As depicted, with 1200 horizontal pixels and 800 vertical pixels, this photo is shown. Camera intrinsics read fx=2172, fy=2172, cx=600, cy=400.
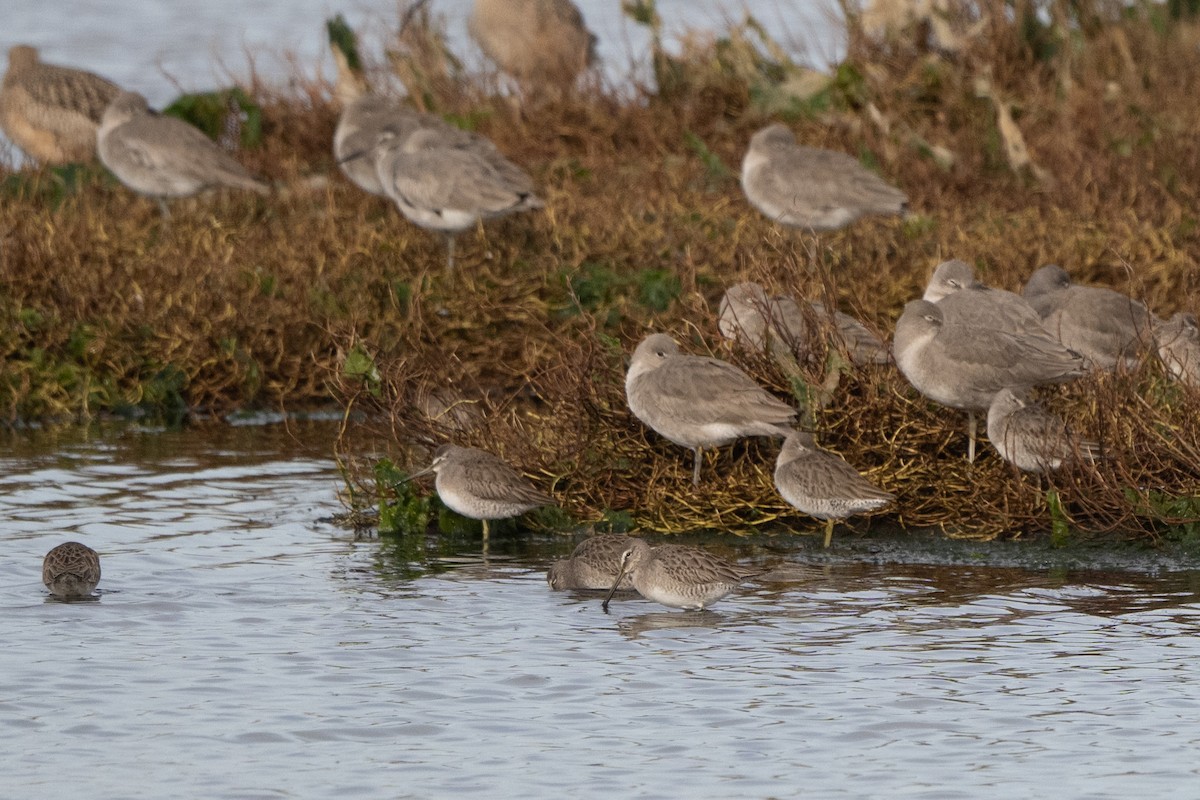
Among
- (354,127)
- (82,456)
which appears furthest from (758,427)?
(354,127)

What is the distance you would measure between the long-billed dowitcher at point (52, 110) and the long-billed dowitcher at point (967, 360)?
11.0 metres

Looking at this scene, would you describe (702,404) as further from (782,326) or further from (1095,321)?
(1095,321)

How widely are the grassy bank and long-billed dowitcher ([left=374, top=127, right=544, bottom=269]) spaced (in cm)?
32

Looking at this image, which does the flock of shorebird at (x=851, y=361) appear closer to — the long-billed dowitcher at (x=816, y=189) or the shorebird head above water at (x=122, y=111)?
the long-billed dowitcher at (x=816, y=189)

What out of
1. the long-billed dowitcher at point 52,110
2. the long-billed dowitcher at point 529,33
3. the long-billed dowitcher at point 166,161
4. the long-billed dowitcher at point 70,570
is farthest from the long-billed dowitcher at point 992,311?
the long-billed dowitcher at point 529,33

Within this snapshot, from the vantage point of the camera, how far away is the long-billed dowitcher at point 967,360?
9758mm

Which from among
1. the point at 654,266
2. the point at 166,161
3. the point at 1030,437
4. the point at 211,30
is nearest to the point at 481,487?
the point at 1030,437

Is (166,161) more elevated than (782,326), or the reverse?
(166,161)

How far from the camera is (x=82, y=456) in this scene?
12.3 metres

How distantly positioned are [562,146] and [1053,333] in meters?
8.35

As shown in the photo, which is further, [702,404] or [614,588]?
[702,404]

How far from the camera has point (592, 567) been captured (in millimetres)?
9094

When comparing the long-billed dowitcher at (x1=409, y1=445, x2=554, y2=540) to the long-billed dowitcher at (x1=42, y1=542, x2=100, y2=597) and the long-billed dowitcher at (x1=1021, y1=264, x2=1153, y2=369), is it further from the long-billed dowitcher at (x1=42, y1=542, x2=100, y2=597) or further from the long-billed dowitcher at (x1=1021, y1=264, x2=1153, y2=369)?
the long-billed dowitcher at (x1=1021, y1=264, x2=1153, y2=369)

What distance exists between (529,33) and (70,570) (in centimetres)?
1404
